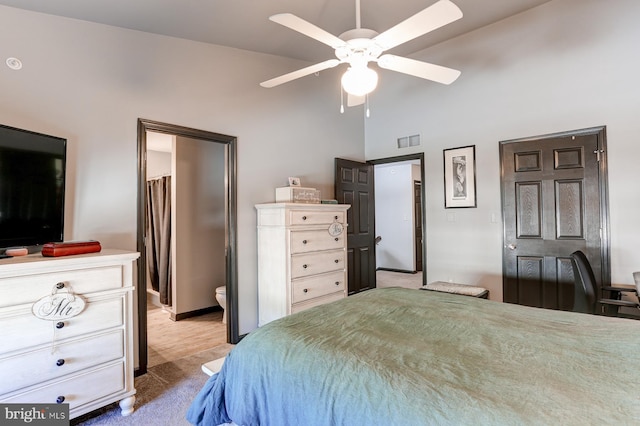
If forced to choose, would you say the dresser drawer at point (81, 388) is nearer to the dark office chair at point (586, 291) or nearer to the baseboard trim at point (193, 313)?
the baseboard trim at point (193, 313)

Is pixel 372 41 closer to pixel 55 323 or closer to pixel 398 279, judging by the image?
pixel 55 323

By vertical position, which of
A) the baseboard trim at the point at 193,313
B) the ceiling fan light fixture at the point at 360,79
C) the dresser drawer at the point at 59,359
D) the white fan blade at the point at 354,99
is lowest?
the baseboard trim at the point at 193,313

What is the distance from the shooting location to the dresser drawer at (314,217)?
3.22 metres

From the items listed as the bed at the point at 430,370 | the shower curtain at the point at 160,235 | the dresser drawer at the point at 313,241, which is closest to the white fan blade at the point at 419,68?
the bed at the point at 430,370

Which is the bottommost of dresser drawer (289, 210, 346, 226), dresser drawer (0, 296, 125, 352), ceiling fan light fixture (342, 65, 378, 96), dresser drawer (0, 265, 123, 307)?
dresser drawer (0, 296, 125, 352)

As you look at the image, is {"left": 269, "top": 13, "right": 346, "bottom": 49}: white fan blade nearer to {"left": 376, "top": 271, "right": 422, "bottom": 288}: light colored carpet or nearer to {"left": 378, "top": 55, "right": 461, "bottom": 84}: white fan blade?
{"left": 378, "top": 55, "right": 461, "bottom": 84}: white fan blade

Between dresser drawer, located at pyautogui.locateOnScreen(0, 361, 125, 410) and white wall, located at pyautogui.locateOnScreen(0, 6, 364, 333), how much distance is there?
96 centimetres

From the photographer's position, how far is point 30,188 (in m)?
1.99

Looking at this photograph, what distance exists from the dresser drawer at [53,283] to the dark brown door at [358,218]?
9.42 feet

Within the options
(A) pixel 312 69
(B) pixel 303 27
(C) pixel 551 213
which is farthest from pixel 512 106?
(B) pixel 303 27

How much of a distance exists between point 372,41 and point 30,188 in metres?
2.22

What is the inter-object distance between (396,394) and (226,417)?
84 cm

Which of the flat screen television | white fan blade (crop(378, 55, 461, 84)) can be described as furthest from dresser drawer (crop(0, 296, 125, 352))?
white fan blade (crop(378, 55, 461, 84))

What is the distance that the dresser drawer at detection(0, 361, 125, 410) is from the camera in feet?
5.73
